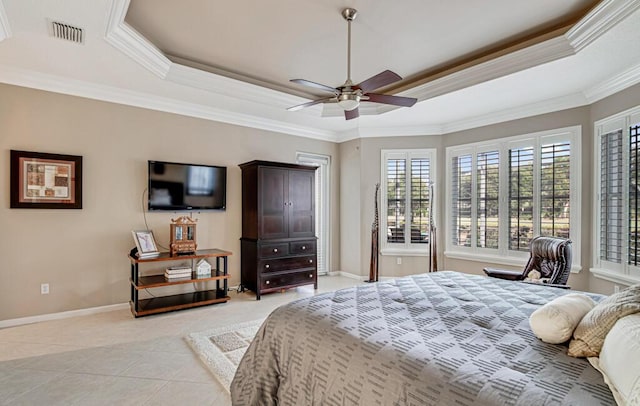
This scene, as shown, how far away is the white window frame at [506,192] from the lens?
4176mm

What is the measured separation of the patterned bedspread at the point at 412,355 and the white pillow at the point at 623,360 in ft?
0.15

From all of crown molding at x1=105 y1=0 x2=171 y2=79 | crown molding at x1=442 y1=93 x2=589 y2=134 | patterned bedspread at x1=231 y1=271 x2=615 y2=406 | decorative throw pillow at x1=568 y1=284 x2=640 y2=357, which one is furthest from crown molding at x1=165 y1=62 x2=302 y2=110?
decorative throw pillow at x1=568 y1=284 x2=640 y2=357

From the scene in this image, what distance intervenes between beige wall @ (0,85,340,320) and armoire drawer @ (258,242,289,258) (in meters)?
0.71

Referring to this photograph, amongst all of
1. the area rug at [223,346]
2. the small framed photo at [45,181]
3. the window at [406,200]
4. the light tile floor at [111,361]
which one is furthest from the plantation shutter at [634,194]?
the small framed photo at [45,181]

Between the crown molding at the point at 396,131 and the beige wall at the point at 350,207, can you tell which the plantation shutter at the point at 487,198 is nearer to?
the crown molding at the point at 396,131

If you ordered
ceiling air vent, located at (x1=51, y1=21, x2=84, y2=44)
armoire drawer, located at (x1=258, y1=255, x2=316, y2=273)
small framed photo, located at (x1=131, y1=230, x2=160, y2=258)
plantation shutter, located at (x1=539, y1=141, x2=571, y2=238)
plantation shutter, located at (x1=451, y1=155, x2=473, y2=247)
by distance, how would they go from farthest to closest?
1. plantation shutter, located at (x1=451, y1=155, x2=473, y2=247)
2. armoire drawer, located at (x1=258, y1=255, x2=316, y2=273)
3. plantation shutter, located at (x1=539, y1=141, x2=571, y2=238)
4. small framed photo, located at (x1=131, y1=230, x2=160, y2=258)
5. ceiling air vent, located at (x1=51, y1=21, x2=84, y2=44)

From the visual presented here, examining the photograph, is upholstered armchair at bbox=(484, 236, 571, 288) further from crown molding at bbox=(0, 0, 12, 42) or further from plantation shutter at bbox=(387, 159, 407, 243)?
crown molding at bbox=(0, 0, 12, 42)

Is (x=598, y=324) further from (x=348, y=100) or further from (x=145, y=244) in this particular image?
(x=145, y=244)

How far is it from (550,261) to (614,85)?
2017 millimetres

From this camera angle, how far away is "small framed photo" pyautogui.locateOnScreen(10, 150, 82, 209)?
11.8 feet

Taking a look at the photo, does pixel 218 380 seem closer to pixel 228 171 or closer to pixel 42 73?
pixel 228 171

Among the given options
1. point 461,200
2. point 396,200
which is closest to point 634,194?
point 461,200

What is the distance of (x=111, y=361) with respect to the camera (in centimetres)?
279

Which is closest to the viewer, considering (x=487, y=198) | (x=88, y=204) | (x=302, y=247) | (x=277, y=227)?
(x=88, y=204)
